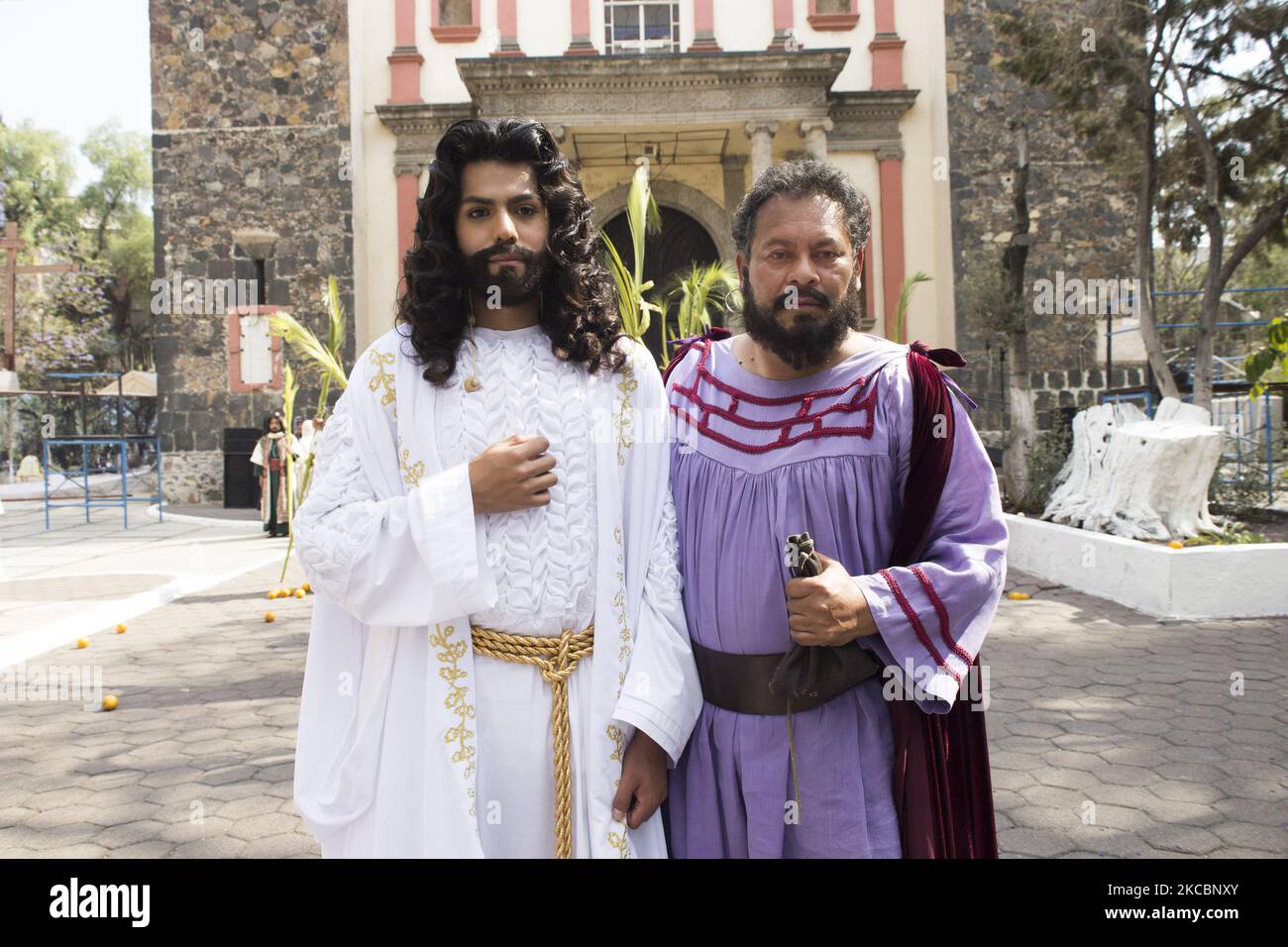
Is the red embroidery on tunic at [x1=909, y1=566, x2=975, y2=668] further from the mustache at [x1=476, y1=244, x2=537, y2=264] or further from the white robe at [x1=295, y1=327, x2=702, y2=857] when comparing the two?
the mustache at [x1=476, y1=244, x2=537, y2=264]

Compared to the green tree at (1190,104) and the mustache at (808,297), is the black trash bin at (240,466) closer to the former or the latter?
the green tree at (1190,104)

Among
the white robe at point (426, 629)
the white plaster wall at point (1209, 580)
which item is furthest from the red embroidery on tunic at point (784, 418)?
the white plaster wall at point (1209, 580)

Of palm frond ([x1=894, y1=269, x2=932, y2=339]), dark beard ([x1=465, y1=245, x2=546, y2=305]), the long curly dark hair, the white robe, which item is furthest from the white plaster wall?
dark beard ([x1=465, y1=245, x2=546, y2=305])

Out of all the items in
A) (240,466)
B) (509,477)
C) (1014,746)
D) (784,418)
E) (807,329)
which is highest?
(240,466)

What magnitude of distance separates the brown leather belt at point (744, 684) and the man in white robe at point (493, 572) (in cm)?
8

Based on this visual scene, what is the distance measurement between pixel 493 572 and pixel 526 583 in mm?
68

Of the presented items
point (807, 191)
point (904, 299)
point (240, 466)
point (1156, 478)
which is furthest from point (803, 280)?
point (240, 466)

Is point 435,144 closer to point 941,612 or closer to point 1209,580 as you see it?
point 1209,580

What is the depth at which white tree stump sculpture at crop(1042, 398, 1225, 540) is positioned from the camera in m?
7.67

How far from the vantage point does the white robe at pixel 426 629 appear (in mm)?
1885

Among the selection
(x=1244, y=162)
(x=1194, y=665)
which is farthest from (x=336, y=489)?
(x=1244, y=162)

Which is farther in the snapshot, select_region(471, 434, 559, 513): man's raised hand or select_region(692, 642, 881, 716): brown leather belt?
select_region(692, 642, 881, 716): brown leather belt

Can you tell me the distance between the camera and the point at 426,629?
1.97 m
